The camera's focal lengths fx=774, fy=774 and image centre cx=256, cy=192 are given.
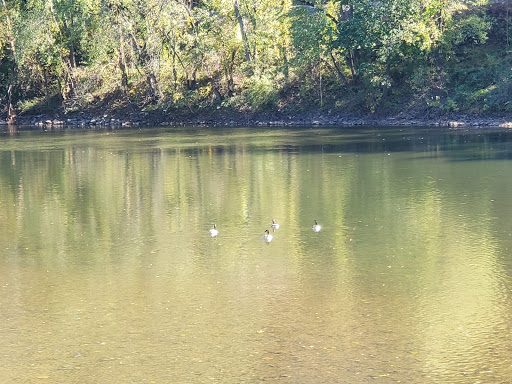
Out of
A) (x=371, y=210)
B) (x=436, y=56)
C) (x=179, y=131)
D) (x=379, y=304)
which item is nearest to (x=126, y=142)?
(x=179, y=131)

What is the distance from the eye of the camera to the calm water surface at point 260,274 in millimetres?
9156

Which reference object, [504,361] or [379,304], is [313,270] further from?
[504,361]

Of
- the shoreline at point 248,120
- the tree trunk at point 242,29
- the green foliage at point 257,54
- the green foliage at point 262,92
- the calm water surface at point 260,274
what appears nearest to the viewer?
the calm water surface at point 260,274

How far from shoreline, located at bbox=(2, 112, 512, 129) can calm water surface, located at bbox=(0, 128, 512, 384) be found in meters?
14.7

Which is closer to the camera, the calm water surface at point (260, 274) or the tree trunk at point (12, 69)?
the calm water surface at point (260, 274)

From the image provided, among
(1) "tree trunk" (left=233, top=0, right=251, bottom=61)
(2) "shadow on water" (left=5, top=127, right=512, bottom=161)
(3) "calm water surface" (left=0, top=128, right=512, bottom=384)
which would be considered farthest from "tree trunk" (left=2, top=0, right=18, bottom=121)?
(3) "calm water surface" (left=0, top=128, right=512, bottom=384)

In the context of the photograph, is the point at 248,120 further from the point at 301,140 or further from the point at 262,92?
the point at 301,140

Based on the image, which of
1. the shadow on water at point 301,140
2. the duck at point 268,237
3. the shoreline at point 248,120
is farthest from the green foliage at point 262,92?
the duck at point 268,237

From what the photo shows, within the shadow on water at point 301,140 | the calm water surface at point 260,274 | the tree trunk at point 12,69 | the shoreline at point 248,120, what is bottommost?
the calm water surface at point 260,274

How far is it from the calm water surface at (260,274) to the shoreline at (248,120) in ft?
48.2

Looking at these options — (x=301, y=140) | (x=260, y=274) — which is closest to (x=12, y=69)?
(x=301, y=140)

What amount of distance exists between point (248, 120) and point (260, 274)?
35.7 meters

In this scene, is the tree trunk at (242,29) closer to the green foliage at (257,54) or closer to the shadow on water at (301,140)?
the green foliage at (257,54)

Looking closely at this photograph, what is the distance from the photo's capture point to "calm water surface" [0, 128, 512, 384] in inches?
360
